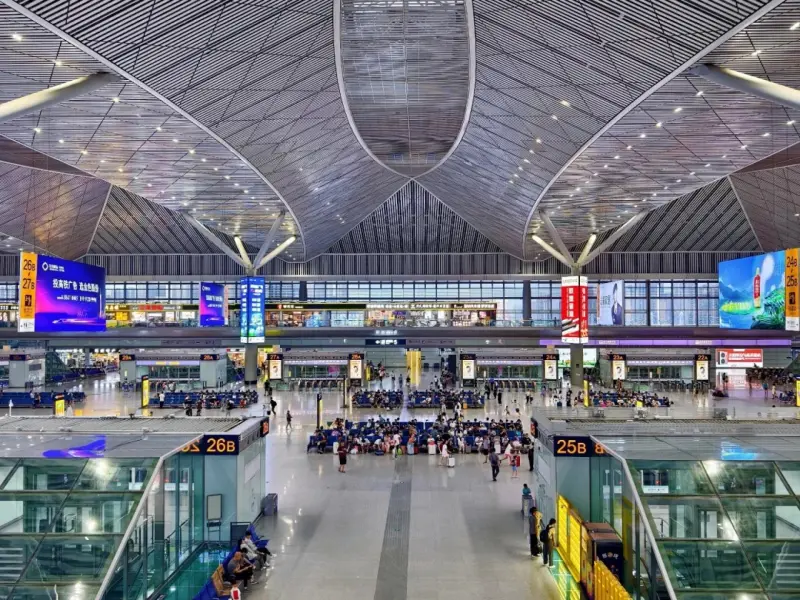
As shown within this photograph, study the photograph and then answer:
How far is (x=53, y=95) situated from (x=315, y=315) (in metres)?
37.0

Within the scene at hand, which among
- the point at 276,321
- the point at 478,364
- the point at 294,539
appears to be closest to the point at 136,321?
the point at 276,321

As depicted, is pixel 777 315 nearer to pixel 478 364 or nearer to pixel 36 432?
pixel 478 364

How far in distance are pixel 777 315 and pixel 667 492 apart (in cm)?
2257

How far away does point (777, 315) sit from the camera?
2811cm

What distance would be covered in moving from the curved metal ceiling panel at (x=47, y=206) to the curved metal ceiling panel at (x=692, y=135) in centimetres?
2569

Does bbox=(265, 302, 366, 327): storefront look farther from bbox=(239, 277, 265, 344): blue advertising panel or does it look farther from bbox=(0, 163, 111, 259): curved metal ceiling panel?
bbox=(0, 163, 111, 259): curved metal ceiling panel

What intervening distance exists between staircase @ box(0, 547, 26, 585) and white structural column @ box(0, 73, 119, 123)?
297 inches

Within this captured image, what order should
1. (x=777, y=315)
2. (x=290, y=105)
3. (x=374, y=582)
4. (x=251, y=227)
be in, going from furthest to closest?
(x=251, y=227) → (x=777, y=315) → (x=290, y=105) → (x=374, y=582)

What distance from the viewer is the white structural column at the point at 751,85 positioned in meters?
11.5

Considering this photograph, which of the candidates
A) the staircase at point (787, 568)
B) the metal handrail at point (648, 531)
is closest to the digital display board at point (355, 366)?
the metal handrail at point (648, 531)

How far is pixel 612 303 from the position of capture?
132 ft

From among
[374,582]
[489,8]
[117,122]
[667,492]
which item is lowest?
[374,582]

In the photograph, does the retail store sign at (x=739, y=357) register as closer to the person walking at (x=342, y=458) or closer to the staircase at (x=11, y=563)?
the person walking at (x=342, y=458)

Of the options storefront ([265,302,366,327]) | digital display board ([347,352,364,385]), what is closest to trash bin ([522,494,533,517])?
digital display board ([347,352,364,385])
